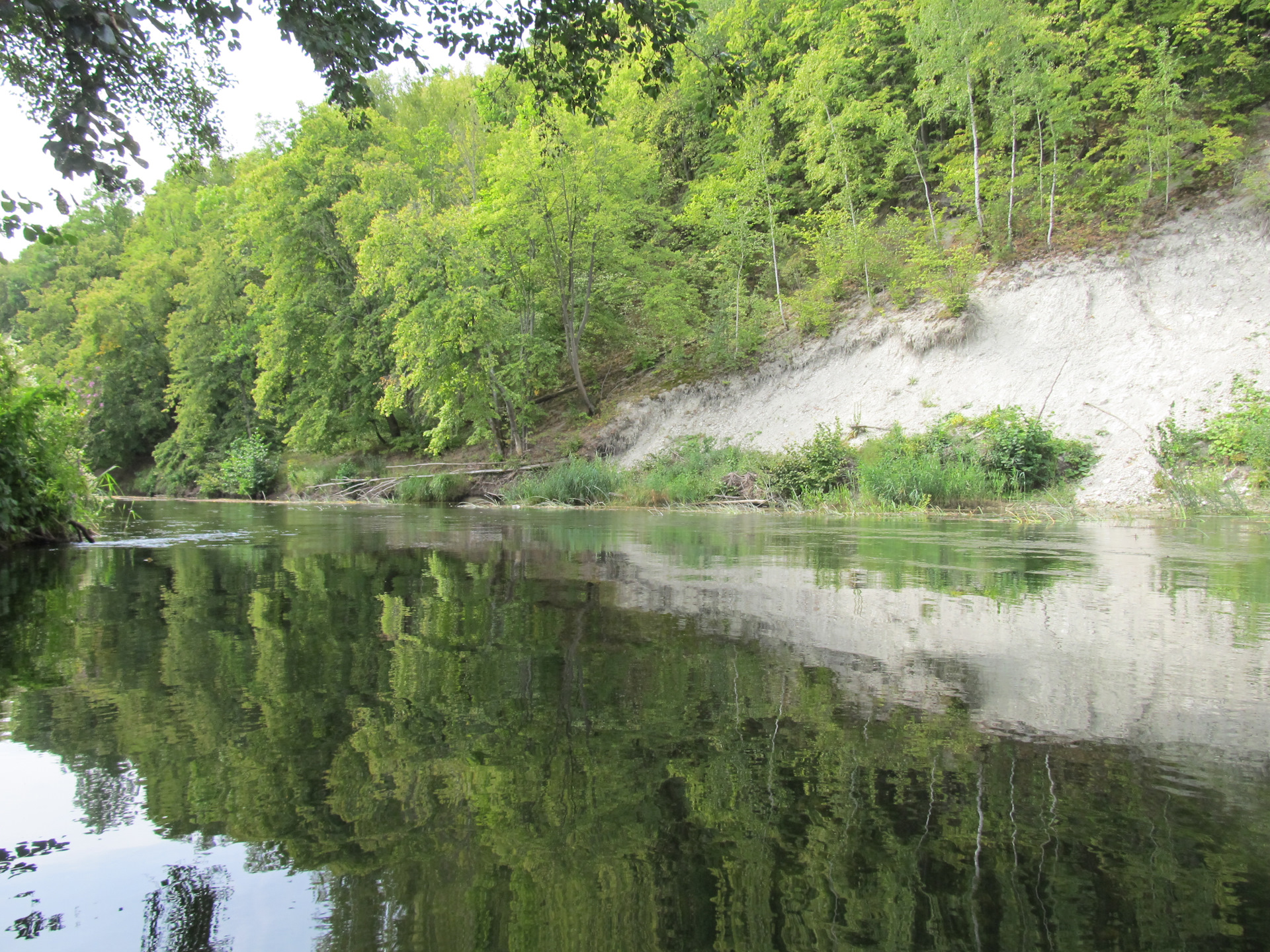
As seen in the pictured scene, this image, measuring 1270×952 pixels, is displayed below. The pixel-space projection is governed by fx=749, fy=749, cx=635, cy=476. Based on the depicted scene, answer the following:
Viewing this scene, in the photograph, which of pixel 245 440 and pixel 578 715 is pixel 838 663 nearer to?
pixel 578 715

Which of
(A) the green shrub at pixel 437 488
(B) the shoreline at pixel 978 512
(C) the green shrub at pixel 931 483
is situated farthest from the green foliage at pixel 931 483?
(A) the green shrub at pixel 437 488

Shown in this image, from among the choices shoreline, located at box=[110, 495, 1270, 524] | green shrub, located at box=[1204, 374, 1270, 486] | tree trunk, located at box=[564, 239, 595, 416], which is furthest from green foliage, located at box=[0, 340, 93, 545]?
tree trunk, located at box=[564, 239, 595, 416]

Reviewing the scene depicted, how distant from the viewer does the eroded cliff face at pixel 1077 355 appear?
13.9 m

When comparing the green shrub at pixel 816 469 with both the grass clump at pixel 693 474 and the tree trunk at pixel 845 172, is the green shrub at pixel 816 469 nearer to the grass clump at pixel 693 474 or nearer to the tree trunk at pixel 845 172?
the grass clump at pixel 693 474

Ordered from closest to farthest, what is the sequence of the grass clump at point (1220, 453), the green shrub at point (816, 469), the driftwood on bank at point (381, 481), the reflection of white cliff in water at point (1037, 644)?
the reflection of white cliff in water at point (1037, 644) < the grass clump at point (1220, 453) < the green shrub at point (816, 469) < the driftwood on bank at point (381, 481)

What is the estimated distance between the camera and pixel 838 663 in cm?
215

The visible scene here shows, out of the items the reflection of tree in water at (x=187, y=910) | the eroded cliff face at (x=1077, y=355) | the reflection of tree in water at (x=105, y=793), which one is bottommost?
the reflection of tree in water at (x=187, y=910)

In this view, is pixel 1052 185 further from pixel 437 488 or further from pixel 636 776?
pixel 636 776

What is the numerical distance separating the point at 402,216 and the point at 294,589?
17623 millimetres

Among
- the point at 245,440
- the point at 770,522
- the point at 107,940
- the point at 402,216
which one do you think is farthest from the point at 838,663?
the point at 245,440

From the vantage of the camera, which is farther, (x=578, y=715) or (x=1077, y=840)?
(x=578, y=715)

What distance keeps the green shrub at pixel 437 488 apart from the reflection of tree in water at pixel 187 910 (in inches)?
744

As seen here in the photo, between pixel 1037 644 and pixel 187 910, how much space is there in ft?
7.68

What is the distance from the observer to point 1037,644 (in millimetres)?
2381
